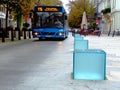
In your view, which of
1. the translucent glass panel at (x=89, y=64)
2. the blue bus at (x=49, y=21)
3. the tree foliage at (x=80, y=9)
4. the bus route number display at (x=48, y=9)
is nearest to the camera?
the translucent glass panel at (x=89, y=64)

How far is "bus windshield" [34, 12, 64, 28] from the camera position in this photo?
39031 mm

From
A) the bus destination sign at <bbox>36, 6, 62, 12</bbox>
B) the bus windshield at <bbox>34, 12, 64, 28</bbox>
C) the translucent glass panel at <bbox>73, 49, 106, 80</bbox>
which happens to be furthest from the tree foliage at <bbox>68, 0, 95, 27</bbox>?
the translucent glass panel at <bbox>73, 49, 106, 80</bbox>

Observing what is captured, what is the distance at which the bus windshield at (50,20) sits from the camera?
1537 inches

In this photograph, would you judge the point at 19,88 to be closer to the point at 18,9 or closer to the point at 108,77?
the point at 108,77

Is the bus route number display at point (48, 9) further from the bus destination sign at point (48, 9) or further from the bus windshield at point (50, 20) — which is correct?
the bus windshield at point (50, 20)

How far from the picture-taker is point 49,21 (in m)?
39.0

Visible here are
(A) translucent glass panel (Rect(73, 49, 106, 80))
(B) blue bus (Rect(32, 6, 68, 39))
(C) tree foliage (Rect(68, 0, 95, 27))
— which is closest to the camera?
(A) translucent glass panel (Rect(73, 49, 106, 80))

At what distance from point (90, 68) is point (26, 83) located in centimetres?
183

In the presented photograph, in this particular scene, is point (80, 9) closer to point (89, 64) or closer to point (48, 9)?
point (48, 9)

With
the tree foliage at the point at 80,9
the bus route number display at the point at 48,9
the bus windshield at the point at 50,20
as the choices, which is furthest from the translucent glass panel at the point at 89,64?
the tree foliage at the point at 80,9

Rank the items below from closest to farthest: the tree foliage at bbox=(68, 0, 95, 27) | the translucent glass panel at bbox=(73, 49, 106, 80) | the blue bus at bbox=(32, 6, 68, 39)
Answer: the translucent glass panel at bbox=(73, 49, 106, 80) < the blue bus at bbox=(32, 6, 68, 39) < the tree foliage at bbox=(68, 0, 95, 27)

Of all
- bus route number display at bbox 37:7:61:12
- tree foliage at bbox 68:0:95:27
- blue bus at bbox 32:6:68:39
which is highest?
tree foliage at bbox 68:0:95:27

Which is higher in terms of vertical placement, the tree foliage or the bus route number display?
the tree foliage

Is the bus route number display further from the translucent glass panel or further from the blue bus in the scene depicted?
the translucent glass panel
